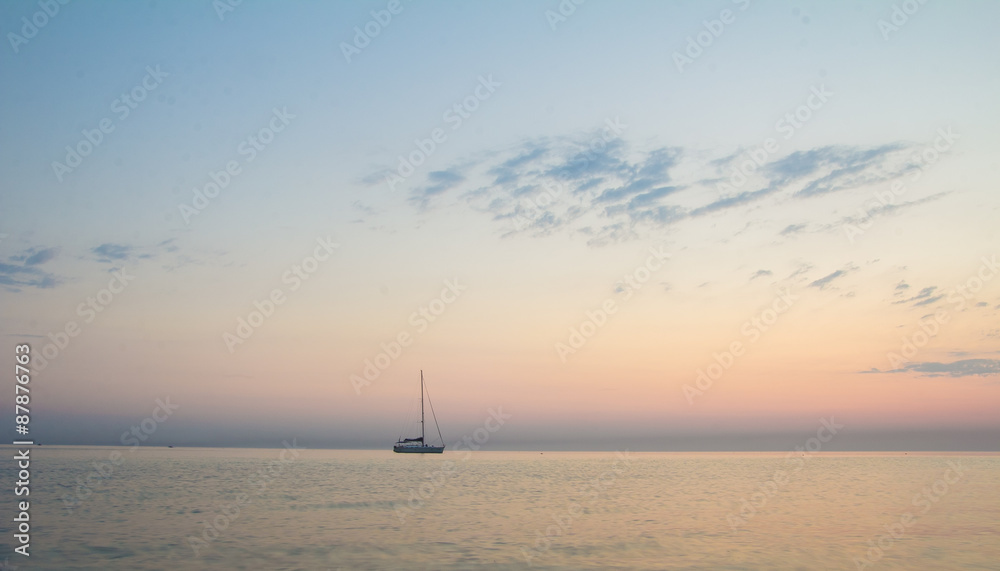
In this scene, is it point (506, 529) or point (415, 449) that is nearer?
point (506, 529)

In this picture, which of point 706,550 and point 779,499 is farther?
point 779,499

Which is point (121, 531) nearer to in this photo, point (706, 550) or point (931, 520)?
point (706, 550)

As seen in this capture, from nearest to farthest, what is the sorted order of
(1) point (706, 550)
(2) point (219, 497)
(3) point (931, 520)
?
(1) point (706, 550) < (3) point (931, 520) < (2) point (219, 497)

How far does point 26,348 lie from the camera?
28.6 metres

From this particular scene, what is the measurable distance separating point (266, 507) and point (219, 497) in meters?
10.5

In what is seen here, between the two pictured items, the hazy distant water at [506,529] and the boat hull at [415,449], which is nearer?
the hazy distant water at [506,529]

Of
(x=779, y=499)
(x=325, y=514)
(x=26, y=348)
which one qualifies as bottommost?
(x=779, y=499)

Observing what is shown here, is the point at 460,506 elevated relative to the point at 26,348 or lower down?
lower down

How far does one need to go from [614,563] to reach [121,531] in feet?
88.5

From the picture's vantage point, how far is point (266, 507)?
1876 inches

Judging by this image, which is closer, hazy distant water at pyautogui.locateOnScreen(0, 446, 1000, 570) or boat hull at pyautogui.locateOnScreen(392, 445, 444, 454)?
hazy distant water at pyautogui.locateOnScreen(0, 446, 1000, 570)

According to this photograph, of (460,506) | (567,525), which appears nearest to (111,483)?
(460,506)

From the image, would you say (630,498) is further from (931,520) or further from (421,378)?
(421,378)

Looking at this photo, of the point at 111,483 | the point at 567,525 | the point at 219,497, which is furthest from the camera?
the point at 111,483
